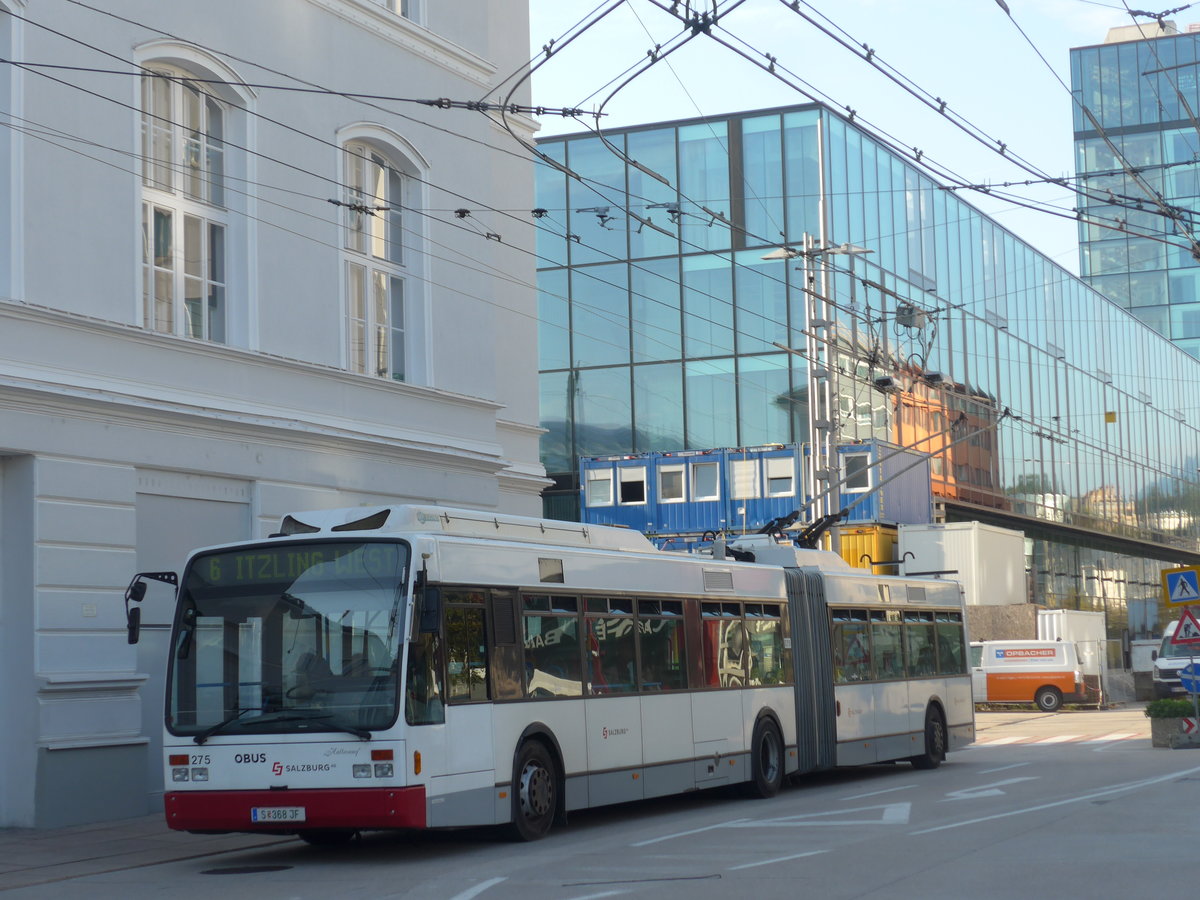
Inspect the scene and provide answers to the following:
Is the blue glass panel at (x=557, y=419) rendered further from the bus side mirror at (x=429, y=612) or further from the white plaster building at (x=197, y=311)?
the bus side mirror at (x=429, y=612)

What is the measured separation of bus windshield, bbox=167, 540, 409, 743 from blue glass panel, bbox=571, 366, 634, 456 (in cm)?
4069

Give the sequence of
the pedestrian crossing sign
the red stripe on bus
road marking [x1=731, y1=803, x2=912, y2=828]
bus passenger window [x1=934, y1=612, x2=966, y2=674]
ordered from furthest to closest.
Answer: the pedestrian crossing sign
bus passenger window [x1=934, y1=612, x2=966, y2=674]
road marking [x1=731, y1=803, x2=912, y2=828]
the red stripe on bus

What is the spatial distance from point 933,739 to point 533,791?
11701 mm

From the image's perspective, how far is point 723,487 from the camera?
52.5m

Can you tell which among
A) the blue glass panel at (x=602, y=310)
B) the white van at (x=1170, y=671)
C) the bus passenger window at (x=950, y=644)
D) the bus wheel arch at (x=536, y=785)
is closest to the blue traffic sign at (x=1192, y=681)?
the bus passenger window at (x=950, y=644)

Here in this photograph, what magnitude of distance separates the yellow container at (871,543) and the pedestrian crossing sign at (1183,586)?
21.2 meters

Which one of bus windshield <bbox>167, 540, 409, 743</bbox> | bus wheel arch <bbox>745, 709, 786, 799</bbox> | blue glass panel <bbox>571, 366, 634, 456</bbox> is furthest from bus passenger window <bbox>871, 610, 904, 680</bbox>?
blue glass panel <bbox>571, 366, 634, 456</bbox>

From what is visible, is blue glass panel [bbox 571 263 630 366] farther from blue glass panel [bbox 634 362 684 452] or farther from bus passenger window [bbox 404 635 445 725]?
bus passenger window [bbox 404 635 445 725]

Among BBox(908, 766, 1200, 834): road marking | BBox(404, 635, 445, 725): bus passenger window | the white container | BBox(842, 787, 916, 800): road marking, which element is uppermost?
the white container

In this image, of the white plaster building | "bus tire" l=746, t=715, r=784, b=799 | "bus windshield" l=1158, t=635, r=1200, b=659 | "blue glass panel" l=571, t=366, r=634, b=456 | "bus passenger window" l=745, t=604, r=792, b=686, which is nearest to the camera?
the white plaster building

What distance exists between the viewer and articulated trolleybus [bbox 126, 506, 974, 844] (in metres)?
13.2

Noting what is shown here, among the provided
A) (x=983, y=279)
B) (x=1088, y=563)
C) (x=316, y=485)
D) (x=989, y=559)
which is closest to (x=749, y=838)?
(x=316, y=485)

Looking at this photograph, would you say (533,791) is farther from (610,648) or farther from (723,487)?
(723,487)

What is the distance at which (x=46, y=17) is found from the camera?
56.7 feet
